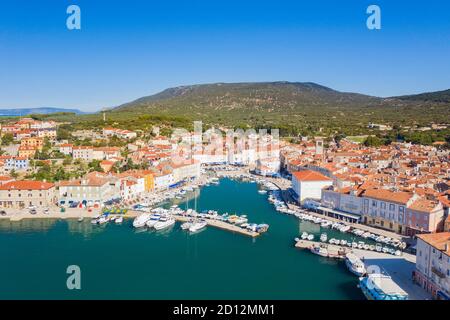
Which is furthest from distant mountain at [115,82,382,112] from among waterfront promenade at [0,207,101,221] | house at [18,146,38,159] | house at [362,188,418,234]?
house at [362,188,418,234]

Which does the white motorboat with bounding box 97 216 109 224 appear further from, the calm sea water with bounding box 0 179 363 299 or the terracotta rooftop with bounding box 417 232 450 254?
the terracotta rooftop with bounding box 417 232 450 254

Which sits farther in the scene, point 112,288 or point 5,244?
point 5,244

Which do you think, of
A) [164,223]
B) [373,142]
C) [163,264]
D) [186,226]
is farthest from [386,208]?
[373,142]

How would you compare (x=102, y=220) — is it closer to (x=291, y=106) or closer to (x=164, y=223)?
(x=164, y=223)

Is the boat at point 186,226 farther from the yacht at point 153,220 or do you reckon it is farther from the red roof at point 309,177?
the red roof at point 309,177

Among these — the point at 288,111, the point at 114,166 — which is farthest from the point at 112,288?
the point at 288,111
